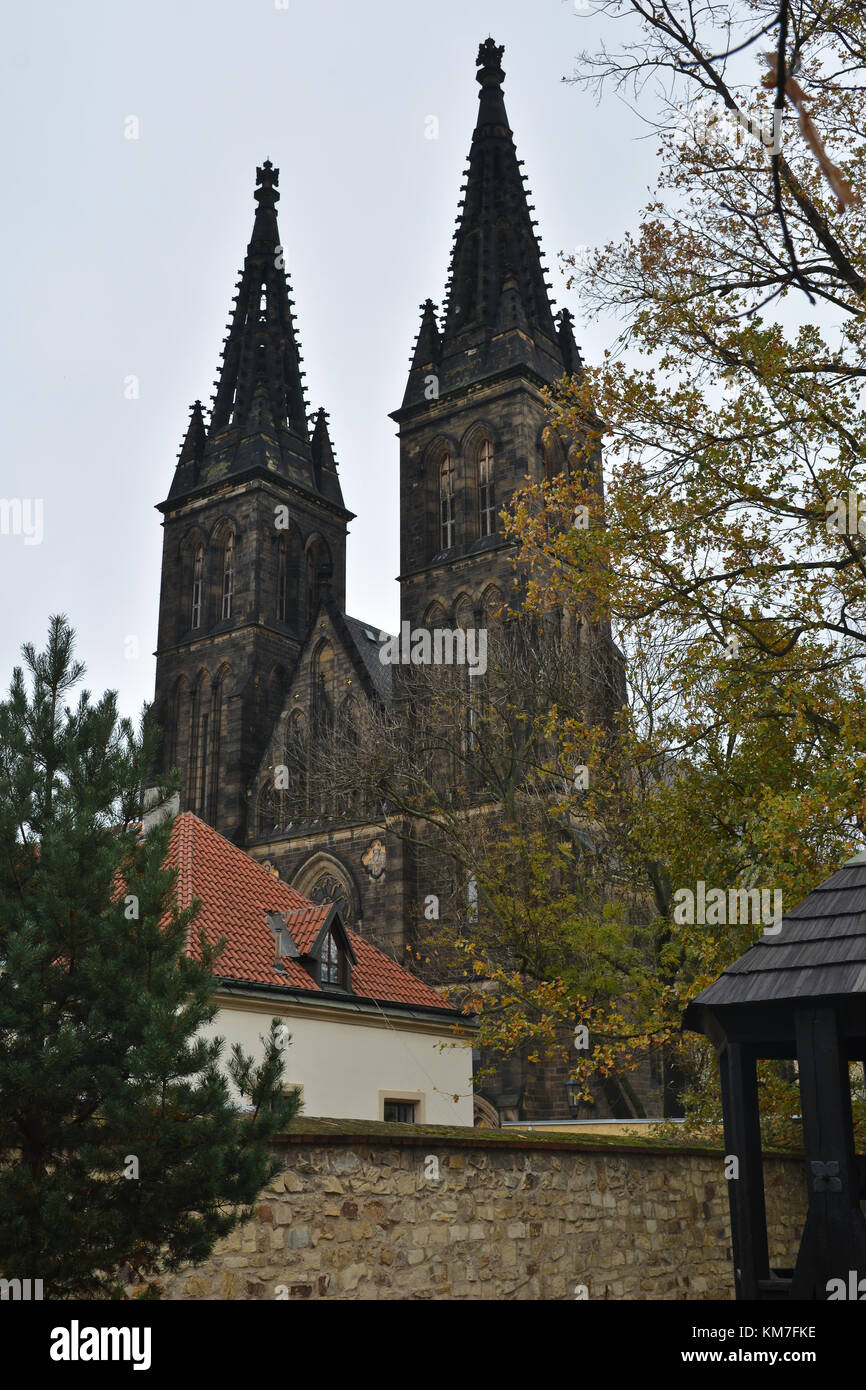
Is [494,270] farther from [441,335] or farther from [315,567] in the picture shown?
[315,567]

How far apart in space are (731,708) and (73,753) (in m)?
6.08

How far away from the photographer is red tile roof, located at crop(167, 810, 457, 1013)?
1584 cm

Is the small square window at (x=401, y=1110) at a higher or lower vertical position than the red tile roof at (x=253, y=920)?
lower

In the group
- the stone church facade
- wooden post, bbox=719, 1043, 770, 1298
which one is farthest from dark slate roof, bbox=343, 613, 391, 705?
wooden post, bbox=719, 1043, 770, 1298

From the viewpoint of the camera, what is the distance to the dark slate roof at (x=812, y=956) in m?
6.56

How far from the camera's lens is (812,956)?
684 centimetres

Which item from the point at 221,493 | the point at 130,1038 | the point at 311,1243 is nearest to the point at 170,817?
the point at 130,1038

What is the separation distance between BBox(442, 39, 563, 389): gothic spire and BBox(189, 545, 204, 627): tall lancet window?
11056mm

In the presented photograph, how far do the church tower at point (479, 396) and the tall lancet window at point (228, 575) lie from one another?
6911 millimetres

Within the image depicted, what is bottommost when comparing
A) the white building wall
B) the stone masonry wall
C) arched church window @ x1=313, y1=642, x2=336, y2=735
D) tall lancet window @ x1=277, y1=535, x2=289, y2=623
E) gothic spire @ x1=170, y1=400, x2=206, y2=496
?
the stone masonry wall

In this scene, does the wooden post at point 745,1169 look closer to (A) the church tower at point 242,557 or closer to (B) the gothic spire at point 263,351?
(A) the church tower at point 242,557

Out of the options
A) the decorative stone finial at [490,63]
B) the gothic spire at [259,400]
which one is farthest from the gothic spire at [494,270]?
the gothic spire at [259,400]

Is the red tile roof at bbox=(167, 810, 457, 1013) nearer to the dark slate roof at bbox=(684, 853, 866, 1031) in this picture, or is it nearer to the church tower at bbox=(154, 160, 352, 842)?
the dark slate roof at bbox=(684, 853, 866, 1031)

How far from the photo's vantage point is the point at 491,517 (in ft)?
127
